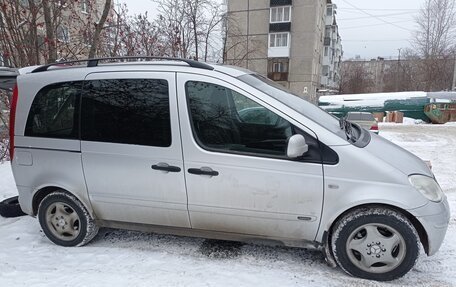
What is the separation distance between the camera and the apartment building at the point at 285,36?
31.9m

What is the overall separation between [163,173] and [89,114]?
0.96 meters

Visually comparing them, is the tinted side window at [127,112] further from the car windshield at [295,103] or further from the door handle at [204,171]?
the car windshield at [295,103]

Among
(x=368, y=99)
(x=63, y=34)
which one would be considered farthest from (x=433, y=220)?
(x=368, y=99)

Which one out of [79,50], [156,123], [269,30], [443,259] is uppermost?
[269,30]

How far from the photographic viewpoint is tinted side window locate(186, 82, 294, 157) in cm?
Answer: 273

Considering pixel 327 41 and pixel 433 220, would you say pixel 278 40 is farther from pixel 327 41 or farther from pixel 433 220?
pixel 433 220

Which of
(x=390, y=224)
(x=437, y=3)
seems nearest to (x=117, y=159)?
(x=390, y=224)

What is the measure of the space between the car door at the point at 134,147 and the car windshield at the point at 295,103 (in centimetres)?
78

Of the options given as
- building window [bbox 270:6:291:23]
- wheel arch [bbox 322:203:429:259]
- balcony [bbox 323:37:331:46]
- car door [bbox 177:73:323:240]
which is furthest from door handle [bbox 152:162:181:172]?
balcony [bbox 323:37:331:46]

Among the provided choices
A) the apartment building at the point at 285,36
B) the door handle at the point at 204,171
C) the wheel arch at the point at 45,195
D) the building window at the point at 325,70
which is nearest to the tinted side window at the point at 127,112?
the door handle at the point at 204,171

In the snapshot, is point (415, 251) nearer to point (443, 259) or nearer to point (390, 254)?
point (390, 254)

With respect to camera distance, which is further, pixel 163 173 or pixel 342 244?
pixel 163 173

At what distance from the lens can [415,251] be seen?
101 inches

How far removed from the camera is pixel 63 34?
725 cm
